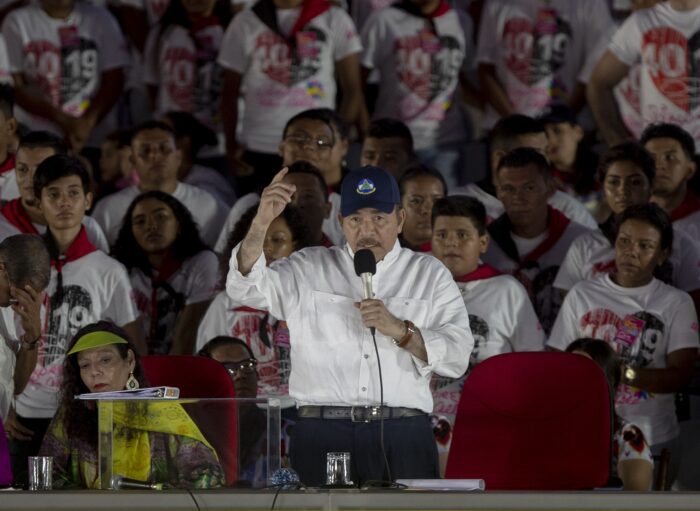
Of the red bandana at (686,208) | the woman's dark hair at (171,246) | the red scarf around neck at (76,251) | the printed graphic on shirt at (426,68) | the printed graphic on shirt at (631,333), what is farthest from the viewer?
the printed graphic on shirt at (426,68)

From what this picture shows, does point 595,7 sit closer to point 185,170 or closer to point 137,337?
point 185,170

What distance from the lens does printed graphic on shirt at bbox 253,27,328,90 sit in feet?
28.3

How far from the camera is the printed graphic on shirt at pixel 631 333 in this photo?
6605 millimetres

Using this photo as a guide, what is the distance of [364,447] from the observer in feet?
16.0

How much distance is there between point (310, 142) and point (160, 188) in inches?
36.8

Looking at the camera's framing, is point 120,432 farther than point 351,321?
No

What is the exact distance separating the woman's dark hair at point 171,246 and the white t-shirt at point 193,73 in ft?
5.35

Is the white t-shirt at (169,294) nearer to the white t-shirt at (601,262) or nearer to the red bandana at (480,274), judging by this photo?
the red bandana at (480,274)

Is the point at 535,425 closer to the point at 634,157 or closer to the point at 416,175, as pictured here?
the point at 416,175

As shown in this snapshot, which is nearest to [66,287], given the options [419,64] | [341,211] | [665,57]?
[341,211]

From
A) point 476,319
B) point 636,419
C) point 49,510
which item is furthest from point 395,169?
point 49,510

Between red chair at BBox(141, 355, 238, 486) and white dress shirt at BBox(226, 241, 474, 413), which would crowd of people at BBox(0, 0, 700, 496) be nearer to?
white dress shirt at BBox(226, 241, 474, 413)

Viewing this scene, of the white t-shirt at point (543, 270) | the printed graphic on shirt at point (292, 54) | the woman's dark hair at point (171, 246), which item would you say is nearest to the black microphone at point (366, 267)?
the white t-shirt at point (543, 270)

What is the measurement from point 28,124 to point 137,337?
2.80m
